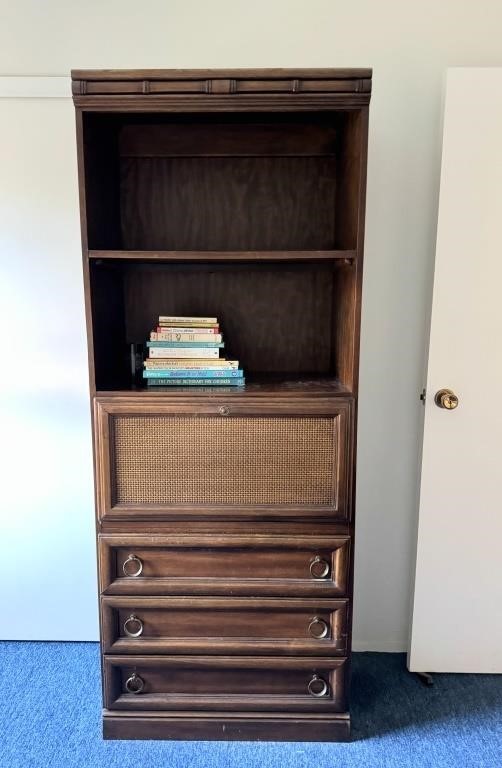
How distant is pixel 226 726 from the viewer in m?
1.57

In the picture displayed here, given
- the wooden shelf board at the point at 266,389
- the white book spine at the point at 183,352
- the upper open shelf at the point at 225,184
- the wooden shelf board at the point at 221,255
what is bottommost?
the wooden shelf board at the point at 266,389

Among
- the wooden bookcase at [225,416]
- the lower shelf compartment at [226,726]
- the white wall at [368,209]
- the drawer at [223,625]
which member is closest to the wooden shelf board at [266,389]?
the wooden bookcase at [225,416]

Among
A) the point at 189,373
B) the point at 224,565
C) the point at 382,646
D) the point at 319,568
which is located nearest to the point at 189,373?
the point at 189,373

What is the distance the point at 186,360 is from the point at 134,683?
0.98 meters

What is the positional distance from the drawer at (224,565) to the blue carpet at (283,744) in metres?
0.47

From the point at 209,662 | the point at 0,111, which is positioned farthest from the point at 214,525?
the point at 0,111

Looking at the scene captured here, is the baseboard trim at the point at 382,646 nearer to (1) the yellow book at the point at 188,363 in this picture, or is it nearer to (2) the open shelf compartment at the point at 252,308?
(2) the open shelf compartment at the point at 252,308

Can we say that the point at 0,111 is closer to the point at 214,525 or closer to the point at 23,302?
the point at 23,302

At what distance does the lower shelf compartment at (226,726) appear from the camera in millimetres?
1562

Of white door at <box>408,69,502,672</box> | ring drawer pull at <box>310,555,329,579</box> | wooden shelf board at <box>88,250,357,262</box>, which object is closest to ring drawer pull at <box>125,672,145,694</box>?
ring drawer pull at <box>310,555,329,579</box>

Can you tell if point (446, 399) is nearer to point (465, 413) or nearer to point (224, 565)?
point (465, 413)

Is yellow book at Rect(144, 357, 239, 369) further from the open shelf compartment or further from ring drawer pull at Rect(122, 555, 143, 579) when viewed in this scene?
ring drawer pull at Rect(122, 555, 143, 579)

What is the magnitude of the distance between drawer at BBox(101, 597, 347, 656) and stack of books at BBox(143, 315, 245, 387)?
0.63 m

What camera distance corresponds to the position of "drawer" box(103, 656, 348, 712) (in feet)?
5.06
